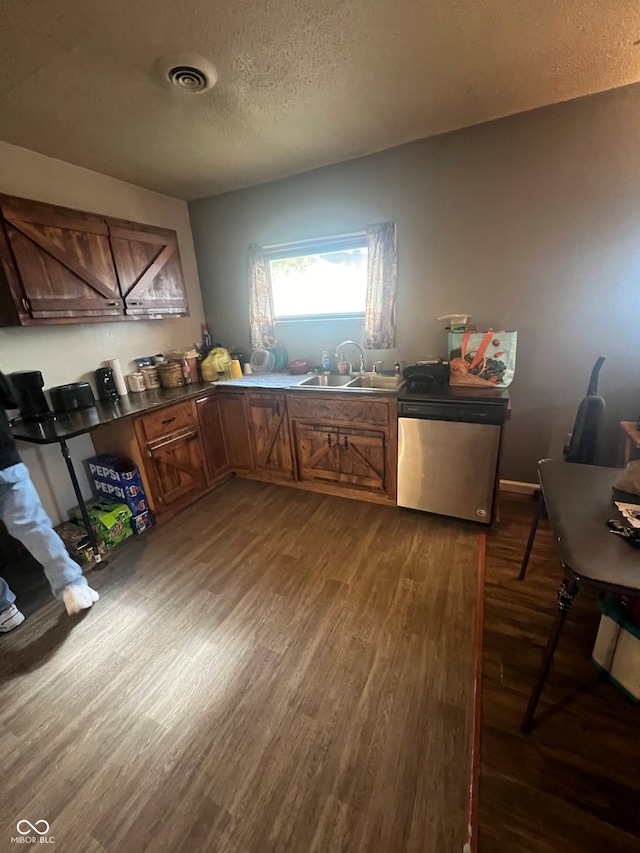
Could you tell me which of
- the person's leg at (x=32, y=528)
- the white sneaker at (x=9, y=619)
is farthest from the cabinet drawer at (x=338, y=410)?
the white sneaker at (x=9, y=619)

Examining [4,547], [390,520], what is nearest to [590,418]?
[390,520]

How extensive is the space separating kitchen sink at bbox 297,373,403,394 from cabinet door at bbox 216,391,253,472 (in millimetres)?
614

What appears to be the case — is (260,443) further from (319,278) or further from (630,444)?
(630,444)

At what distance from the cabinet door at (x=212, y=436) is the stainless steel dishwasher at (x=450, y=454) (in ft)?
5.19

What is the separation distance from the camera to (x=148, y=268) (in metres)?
2.81

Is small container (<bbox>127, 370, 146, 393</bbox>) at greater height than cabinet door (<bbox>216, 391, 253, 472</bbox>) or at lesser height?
greater

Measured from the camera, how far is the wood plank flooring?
1075 millimetres

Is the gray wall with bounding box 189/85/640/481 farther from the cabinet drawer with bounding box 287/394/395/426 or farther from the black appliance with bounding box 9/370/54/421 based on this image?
the black appliance with bounding box 9/370/54/421

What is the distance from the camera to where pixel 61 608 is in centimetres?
194

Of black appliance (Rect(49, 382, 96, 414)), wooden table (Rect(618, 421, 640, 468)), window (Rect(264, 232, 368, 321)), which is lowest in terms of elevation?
wooden table (Rect(618, 421, 640, 468))

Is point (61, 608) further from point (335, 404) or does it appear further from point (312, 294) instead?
point (312, 294)

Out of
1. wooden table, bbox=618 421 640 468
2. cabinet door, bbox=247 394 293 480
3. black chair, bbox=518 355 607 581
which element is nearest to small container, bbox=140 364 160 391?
cabinet door, bbox=247 394 293 480

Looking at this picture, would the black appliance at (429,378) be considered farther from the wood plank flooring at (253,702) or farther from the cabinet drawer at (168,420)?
the cabinet drawer at (168,420)

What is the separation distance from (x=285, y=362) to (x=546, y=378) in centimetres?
216
